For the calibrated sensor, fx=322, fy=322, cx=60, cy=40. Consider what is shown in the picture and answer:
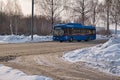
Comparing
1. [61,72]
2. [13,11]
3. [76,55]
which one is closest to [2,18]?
[13,11]

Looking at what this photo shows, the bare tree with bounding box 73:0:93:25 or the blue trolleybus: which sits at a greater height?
the bare tree with bounding box 73:0:93:25

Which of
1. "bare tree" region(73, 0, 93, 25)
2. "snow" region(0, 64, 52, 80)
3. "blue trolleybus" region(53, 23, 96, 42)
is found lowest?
"snow" region(0, 64, 52, 80)

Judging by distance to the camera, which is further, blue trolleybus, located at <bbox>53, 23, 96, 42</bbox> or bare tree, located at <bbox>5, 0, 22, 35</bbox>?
bare tree, located at <bbox>5, 0, 22, 35</bbox>

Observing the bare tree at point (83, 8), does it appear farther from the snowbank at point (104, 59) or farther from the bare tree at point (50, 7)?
the snowbank at point (104, 59)

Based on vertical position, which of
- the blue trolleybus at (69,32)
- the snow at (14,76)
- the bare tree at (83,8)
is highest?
the bare tree at (83,8)

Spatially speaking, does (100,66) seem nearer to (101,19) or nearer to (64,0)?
(64,0)

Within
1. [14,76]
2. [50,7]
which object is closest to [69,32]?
[50,7]

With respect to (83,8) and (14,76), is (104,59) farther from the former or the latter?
(83,8)

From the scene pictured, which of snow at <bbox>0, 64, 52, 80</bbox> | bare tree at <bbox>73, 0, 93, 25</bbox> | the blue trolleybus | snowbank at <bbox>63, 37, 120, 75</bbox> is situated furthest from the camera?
bare tree at <bbox>73, 0, 93, 25</bbox>

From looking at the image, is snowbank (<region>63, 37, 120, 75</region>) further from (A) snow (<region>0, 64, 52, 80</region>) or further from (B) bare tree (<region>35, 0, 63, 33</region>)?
(B) bare tree (<region>35, 0, 63, 33</region>)

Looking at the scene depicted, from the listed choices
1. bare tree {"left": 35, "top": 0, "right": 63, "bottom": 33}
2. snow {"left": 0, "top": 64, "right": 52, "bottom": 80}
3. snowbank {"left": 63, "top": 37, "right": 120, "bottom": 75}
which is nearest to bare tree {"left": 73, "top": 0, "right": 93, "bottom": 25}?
bare tree {"left": 35, "top": 0, "right": 63, "bottom": 33}

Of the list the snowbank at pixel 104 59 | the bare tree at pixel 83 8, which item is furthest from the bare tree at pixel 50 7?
the snowbank at pixel 104 59

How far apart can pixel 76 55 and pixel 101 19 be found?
51.7 m

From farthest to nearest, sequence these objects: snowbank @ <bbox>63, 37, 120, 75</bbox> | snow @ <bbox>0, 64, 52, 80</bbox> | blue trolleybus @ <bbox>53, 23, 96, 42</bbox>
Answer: blue trolleybus @ <bbox>53, 23, 96, 42</bbox> → snowbank @ <bbox>63, 37, 120, 75</bbox> → snow @ <bbox>0, 64, 52, 80</bbox>
